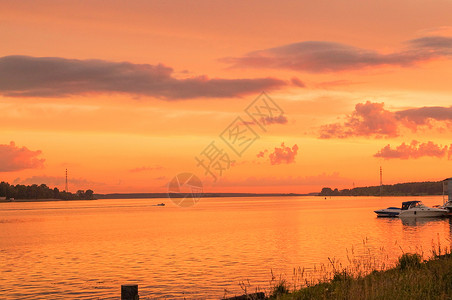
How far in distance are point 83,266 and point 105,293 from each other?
14672mm

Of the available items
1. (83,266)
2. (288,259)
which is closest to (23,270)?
(83,266)

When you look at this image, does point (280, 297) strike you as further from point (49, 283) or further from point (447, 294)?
point (49, 283)

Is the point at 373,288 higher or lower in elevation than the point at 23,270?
higher

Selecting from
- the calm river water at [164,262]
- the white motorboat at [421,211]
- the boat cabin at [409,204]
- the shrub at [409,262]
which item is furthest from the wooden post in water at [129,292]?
the boat cabin at [409,204]

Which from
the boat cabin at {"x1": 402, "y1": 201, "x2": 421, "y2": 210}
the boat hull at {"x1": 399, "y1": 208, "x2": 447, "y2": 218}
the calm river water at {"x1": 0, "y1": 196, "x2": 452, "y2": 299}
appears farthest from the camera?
the boat cabin at {"x1": 402, "y1": 201, "x2": 421, "y2": 210}

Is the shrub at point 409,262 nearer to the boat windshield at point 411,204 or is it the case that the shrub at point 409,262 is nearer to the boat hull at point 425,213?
the boat hull at point 425,213

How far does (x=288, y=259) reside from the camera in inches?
1935

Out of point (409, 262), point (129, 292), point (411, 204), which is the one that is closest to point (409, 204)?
point (411, 204)

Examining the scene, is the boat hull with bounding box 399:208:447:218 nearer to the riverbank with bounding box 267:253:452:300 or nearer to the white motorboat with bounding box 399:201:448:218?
the white motorboat with bounding box 399:201:448:218

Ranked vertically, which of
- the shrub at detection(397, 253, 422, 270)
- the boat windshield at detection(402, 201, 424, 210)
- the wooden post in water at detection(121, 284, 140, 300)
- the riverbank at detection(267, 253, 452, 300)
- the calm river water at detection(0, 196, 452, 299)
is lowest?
the calm river water at detection(0, 196, 452, 299)

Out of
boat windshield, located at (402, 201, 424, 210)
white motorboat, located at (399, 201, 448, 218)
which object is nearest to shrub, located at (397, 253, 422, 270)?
white motorboat, located at (399, 201, 448, 218)

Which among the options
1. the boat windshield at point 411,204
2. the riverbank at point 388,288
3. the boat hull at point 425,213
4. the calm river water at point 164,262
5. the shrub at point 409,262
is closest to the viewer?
the riverbank at point 388,288

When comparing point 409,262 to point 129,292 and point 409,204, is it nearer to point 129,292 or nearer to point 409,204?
point 129,292

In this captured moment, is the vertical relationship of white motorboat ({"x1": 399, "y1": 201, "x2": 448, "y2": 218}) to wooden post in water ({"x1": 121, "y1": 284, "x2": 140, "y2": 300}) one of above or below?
below
